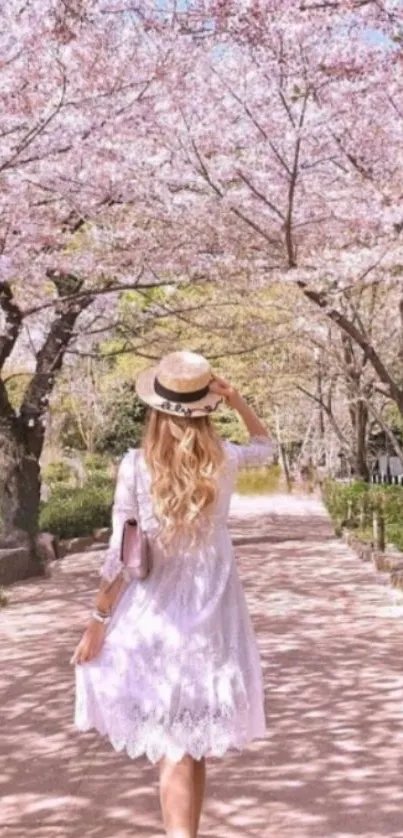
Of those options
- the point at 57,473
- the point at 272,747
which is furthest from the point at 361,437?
the point at 272,747

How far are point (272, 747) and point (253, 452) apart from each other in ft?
7.27

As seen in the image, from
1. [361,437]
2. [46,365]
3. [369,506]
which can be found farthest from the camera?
[361,437]

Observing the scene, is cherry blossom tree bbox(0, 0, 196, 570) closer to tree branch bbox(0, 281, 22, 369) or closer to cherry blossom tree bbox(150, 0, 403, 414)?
tree branch bbox(0, 281, 22, 369)

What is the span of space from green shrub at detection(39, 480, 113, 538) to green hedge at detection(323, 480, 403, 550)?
4483mm

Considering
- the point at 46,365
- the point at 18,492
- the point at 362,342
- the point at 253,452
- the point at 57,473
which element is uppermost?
the point at 46,365

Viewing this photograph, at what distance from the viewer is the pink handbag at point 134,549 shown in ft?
10.7

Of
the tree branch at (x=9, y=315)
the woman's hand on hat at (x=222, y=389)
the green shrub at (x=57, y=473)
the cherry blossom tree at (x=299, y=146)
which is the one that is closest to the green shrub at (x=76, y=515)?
the tree branch at (x=9, y=315)

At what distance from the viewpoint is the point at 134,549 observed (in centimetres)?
326

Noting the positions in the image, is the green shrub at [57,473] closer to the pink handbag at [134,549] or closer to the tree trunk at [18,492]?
the tree trunk at [18,492]

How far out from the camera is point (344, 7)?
545 centimetres

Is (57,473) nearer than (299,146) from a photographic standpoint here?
No

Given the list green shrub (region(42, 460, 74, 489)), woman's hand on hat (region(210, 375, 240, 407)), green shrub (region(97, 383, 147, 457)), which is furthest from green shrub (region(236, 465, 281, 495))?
woman's hand on hat (region(210, 375, 240, 407))

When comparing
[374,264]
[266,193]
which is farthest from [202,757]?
[266,193]

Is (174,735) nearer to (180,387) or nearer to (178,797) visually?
(178,797)
